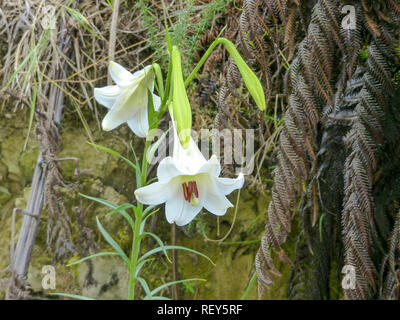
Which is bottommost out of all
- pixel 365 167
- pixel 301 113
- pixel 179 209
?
pixel 179 209

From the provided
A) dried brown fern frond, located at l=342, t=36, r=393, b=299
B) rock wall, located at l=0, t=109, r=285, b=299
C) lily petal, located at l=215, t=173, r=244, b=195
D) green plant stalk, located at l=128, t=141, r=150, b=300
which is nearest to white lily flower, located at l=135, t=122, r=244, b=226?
lily petal, located at l=215, t=173, r=244, b=195

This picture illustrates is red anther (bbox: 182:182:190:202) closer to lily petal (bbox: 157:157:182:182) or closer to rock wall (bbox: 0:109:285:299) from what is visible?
lily petal (bbox: 157:157:182:182)

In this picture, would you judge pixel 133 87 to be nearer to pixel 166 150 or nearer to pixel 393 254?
pixel 166 150

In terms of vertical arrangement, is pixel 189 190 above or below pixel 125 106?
below

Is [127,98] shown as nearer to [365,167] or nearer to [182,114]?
[182,114]

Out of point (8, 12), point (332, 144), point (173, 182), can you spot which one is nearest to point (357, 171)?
point (332, 144)

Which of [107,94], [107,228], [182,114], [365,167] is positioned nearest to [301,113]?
[365,167]

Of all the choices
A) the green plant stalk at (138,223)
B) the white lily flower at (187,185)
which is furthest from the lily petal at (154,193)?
the green plant stalk at (138,223)

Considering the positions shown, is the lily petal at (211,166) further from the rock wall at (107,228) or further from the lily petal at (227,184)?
the rock wall at (107,228)
